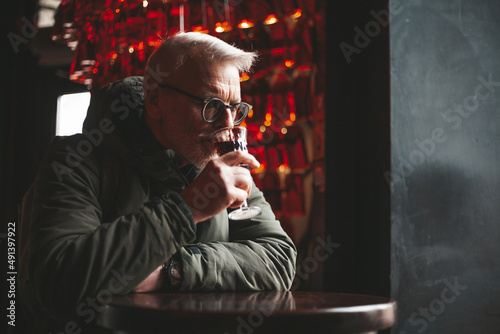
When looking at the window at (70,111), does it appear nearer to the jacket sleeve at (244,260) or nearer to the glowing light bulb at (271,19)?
the glowing light bulb at (271,19)

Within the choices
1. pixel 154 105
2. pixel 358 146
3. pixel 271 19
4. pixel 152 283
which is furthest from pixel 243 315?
pixel 271 19

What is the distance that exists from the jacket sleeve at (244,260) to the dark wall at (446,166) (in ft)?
3.07

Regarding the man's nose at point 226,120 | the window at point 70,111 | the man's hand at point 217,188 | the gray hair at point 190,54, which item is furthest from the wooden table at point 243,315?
the window at point 70,111

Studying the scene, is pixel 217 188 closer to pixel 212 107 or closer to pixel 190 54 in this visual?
pixel 212 107

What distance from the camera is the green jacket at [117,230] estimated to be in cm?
120

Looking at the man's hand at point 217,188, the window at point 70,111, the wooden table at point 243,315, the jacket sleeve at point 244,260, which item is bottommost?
the wooden table at point 243,315

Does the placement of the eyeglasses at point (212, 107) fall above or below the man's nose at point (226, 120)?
above

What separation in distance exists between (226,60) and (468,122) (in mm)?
→ 1436

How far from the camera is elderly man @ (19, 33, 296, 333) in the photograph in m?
1.21

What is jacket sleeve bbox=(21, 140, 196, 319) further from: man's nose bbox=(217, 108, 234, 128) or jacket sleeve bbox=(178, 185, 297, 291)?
man's nose bbox=(217, 108, 234, 128)

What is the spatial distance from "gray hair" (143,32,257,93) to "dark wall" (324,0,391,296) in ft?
3.26

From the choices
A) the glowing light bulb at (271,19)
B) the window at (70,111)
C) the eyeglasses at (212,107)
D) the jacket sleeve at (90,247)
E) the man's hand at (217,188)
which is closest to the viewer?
the jacket sleeve at (90,247)

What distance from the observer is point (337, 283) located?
2.55 meters

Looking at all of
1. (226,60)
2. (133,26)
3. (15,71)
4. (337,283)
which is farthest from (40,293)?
(15,71)
